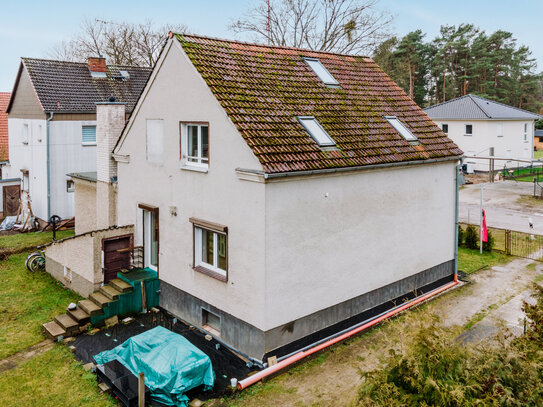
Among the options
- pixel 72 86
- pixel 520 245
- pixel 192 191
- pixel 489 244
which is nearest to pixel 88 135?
pixel 72 86

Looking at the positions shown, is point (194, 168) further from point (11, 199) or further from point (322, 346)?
point (11, 199)

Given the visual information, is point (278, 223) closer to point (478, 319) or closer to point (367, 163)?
point (367, 163)

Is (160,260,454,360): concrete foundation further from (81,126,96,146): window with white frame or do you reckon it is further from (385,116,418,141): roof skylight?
(81,126,96,146): window with white frame

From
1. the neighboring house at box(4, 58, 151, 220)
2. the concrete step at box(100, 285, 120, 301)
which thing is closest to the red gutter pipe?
the concrete step at box(100, 285, 120, 301)

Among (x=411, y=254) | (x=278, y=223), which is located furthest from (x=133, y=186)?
(x=411, y=254)

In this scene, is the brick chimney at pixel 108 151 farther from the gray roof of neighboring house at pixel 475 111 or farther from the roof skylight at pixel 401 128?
the gray roof of neighboring house at pixel 475 111

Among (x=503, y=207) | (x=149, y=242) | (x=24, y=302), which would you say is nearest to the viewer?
(x=149, y=242)
